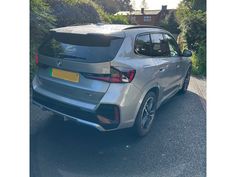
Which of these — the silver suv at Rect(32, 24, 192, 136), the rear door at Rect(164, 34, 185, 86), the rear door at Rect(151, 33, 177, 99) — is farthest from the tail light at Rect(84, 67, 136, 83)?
the rear door at Rect(164, 34, 185, 86)

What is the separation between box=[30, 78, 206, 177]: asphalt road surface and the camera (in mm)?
2881

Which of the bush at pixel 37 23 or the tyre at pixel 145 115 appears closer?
the tyre at pixel 145 115

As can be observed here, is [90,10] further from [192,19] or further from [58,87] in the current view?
[58,87]

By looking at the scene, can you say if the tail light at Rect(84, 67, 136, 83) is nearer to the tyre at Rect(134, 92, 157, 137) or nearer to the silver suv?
the silver suv

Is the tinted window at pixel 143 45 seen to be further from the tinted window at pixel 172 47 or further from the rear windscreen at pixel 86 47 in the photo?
the tinted window at pixel 172 47

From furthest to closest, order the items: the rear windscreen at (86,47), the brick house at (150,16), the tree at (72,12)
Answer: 1. the brick house at (150,16)
2. the tree at (72,12)
3. the rear windscreen at (86,47)

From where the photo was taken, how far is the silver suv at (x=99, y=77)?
292cm

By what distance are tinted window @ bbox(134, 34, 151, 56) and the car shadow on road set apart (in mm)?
1198

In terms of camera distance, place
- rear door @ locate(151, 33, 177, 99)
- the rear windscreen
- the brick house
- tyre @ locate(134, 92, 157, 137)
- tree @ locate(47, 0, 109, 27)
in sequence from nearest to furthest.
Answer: the rear windscreen < tyre @ locate(134, 92, 157, 137) < rear door @ locate(151, 33, 177, 99) < tree @ locate(47, 0, 109, 27) < the brick house

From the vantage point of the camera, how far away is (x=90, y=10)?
9.09m

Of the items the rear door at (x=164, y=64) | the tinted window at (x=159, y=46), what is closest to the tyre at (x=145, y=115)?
the rear door at (x=164, y=64)

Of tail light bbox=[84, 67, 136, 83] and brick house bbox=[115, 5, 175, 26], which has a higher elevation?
→ brick house bbox=[115, 5, 175, 26]

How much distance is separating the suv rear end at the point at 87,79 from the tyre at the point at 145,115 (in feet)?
1.21

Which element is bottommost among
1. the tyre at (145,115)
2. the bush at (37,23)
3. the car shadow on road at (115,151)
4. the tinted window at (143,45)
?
the car shadow on road at (115,151)
